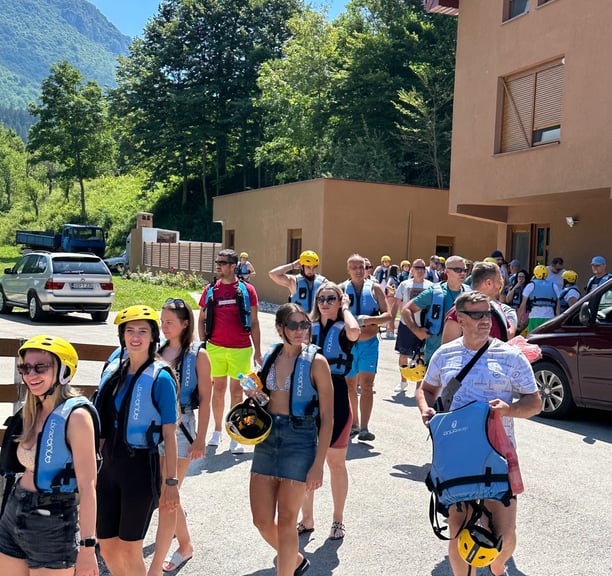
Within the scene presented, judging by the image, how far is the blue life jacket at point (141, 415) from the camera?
11.5ft

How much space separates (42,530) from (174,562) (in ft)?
5.21

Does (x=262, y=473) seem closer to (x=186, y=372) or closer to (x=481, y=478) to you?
(x=186, y=372)

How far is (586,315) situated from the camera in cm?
851

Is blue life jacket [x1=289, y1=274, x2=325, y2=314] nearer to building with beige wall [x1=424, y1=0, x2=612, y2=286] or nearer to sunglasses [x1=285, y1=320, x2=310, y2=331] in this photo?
sunglasses [x1=285, y1=320, x2=310, y2=331]

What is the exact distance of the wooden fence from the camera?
3391 cm

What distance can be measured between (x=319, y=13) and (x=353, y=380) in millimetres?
43221

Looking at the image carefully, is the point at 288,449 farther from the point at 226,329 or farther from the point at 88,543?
the point at 226,329

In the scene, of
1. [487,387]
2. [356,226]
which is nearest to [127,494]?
[487,387]

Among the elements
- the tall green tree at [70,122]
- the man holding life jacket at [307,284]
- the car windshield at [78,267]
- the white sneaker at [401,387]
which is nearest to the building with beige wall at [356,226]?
the car windshield at [78,267]

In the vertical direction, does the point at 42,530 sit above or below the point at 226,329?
below

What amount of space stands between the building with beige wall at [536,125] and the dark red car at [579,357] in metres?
6.14

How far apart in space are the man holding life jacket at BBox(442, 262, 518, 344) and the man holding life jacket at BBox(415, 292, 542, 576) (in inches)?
42.1

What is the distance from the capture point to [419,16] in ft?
123

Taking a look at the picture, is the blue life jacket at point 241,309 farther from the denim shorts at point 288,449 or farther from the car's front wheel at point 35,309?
the car's front wheel at point 35,309
